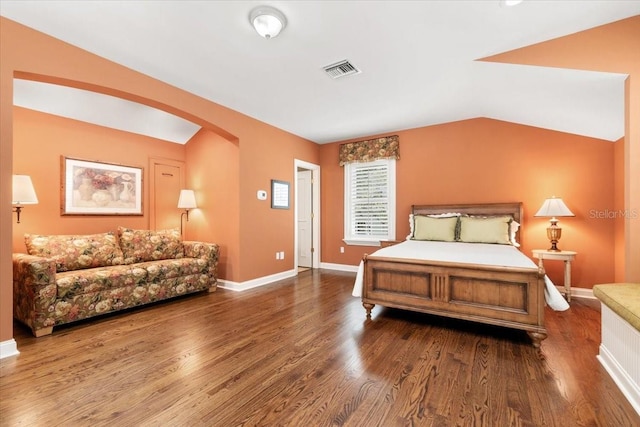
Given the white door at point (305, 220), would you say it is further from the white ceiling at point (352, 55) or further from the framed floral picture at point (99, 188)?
the framed floral picture at point (99, 188)

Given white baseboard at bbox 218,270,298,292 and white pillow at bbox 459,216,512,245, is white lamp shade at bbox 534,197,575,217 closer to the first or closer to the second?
white pillow at bbox 459,216,512,245

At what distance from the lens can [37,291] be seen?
247 cm

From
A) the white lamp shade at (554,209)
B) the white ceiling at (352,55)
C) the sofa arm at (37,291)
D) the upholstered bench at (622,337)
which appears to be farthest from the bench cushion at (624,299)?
the sofa arm at (37,291)

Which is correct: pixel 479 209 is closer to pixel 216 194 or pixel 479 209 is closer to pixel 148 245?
pixel 216 194

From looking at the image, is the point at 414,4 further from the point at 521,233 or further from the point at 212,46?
the point at 521,233

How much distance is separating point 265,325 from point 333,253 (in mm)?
3035

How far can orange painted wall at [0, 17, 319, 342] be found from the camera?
7.05 ft

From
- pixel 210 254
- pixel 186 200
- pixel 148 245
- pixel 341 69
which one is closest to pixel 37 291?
pixel 148 245

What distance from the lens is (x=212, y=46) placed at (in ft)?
8.18

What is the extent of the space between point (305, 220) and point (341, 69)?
353cm

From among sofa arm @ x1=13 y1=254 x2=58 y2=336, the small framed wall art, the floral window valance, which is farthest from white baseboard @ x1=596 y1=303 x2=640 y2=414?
sofa arm @ x1=13 y1=254 x2=58 y2=336

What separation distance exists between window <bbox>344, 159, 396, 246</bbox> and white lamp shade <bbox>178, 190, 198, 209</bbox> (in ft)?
9.02

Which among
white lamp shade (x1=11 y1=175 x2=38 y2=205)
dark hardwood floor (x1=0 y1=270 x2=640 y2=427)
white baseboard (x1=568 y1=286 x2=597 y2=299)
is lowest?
dark hardwood floor (x1=0 y1=270 x2=640 y2=427)

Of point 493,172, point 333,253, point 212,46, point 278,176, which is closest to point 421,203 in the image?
point 493,172
